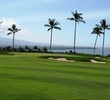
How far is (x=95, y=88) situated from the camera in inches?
579

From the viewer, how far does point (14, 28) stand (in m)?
103

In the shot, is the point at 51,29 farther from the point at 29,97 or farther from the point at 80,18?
the point at 29,97

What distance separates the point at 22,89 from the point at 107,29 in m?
88.1

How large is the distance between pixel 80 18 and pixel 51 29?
1060 cm

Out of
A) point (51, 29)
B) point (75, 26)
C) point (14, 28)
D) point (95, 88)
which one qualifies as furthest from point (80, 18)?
point (95, 88)

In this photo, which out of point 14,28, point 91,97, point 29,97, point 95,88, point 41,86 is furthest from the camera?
point 14,28

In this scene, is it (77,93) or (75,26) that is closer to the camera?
(77,93)

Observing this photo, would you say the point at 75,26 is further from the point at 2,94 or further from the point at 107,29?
the point at 2,94

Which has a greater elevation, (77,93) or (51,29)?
(51,29)

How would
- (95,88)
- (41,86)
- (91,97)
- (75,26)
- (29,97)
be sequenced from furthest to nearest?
1. (75,26)
2. (95,88)
3. (41,86)
4. (91,97)
5. (29,97)

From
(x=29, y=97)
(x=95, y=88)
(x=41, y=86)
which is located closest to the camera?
(x=29, y=97)

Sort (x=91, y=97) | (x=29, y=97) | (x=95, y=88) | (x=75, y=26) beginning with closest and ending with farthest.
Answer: (x=29, y=97) → (x=91, y=97) → (x=95, y=88) → (x=75, y=26)

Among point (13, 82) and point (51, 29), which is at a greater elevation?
point (51, 29)

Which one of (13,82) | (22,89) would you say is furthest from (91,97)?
(13,82)
